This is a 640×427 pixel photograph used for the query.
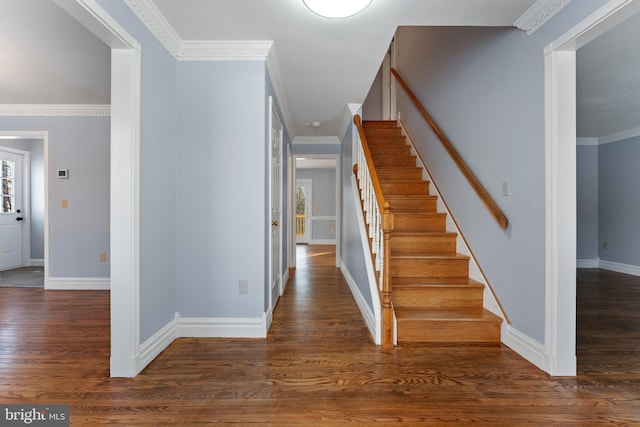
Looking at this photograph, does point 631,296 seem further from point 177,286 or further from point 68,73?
point 68,73

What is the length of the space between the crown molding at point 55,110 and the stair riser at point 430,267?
4.26 metres

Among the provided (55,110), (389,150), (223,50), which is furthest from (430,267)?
(55,110)

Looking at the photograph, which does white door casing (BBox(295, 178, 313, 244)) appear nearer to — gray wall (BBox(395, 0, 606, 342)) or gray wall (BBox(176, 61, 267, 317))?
gray wall (BBox(395, 0, 606, 342))

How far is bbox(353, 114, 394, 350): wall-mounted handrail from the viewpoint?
2314 mm

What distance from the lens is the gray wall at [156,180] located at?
79.1 inches

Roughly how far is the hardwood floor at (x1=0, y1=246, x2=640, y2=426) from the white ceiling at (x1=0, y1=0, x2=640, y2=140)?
239 centimetres

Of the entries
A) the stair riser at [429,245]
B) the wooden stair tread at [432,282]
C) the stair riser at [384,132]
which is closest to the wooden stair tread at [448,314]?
the wooden stair tread at [432,282]

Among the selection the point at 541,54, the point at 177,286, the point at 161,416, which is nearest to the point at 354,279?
the point at 177,286

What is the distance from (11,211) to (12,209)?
0.05m

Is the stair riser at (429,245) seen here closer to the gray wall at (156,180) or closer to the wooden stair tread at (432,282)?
the wooden stair tread at (432,282)

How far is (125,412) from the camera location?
157cm

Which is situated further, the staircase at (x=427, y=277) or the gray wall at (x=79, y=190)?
the gray wall at (x=79, y=190)

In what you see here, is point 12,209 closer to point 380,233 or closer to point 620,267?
point 380,233

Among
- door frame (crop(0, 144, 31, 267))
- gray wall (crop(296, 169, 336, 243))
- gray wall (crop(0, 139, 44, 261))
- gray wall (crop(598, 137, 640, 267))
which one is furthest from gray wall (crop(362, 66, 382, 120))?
door frame (crop(0, 144, 31, 267))
